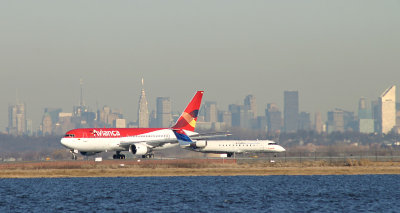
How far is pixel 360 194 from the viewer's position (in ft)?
254

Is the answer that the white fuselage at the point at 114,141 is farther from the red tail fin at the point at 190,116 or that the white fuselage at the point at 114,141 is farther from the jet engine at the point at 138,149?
the red tail fin at the point at 190,116

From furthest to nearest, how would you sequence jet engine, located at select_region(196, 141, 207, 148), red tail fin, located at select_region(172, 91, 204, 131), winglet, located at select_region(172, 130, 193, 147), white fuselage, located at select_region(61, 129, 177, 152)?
jet engine, located at select_region(196, 141, 207, 148) → red tail fin, located at select_region(172, 91, 204, 131) → winglet, located at select_region(172, 130, 193, 147) → white fuselage, located at select_region(61, 129, 177, 152)

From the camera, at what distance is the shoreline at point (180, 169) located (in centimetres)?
10575

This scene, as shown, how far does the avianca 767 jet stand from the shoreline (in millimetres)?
11808

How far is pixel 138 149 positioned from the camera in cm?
13162

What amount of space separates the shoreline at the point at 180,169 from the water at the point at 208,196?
6.22 metres

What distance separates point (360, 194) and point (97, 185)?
34.5m

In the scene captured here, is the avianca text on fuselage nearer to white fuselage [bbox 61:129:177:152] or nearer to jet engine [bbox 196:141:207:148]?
white fuselage [bbox 61:129:177:152]

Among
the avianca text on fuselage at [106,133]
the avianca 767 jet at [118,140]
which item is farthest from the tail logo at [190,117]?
the avianca text on fuselage at [106,133]

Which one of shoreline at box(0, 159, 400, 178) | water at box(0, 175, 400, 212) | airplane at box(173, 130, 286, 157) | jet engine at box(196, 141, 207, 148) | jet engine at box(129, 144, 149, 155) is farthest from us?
airplane at box(173, 130, 286, 157)

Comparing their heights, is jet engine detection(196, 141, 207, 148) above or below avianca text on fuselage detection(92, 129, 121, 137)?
below

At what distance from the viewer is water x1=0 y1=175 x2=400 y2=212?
64125 mm

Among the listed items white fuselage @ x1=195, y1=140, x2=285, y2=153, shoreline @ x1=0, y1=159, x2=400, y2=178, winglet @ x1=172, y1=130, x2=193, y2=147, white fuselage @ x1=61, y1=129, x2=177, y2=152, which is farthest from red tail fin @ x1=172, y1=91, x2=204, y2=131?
shoreline @ x1=0, y1=159, x2=400, y2=178

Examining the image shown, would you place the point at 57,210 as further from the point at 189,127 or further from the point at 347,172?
the point at 189,127
